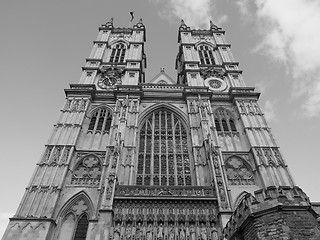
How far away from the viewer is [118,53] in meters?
27.9

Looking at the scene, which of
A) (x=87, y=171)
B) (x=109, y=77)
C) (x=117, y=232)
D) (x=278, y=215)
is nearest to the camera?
(x=278, y=215)

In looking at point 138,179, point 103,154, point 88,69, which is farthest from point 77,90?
point 138,179

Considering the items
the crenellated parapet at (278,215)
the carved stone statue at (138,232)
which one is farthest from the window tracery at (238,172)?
the crenellated parapet at (278,215)

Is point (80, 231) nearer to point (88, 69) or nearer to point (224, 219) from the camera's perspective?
point (224, 219)

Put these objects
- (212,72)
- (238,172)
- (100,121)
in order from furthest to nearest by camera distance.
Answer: (212,72), (100,121), (238,172)

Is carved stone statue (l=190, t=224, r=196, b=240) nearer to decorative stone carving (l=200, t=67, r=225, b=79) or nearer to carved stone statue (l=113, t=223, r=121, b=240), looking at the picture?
carved stone statue (l=113, t=223, r=121, b=240)

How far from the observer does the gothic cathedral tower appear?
40.6 ft

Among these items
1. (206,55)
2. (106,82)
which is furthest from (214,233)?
(206,55)

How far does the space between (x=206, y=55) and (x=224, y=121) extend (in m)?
10.4

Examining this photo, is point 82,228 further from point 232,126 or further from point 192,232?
point 232,126

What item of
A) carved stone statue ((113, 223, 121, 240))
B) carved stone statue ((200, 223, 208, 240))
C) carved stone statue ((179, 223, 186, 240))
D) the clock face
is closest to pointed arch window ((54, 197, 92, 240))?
carved stone statue ((113, 223, 121, 240))

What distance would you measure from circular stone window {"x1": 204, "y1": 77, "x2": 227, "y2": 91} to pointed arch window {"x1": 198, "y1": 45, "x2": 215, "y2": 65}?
127 inches

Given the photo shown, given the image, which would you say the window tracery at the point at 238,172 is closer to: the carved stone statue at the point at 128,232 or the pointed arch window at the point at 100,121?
the carved stone statue at the point at 128,232

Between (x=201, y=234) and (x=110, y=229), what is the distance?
14.8ft
